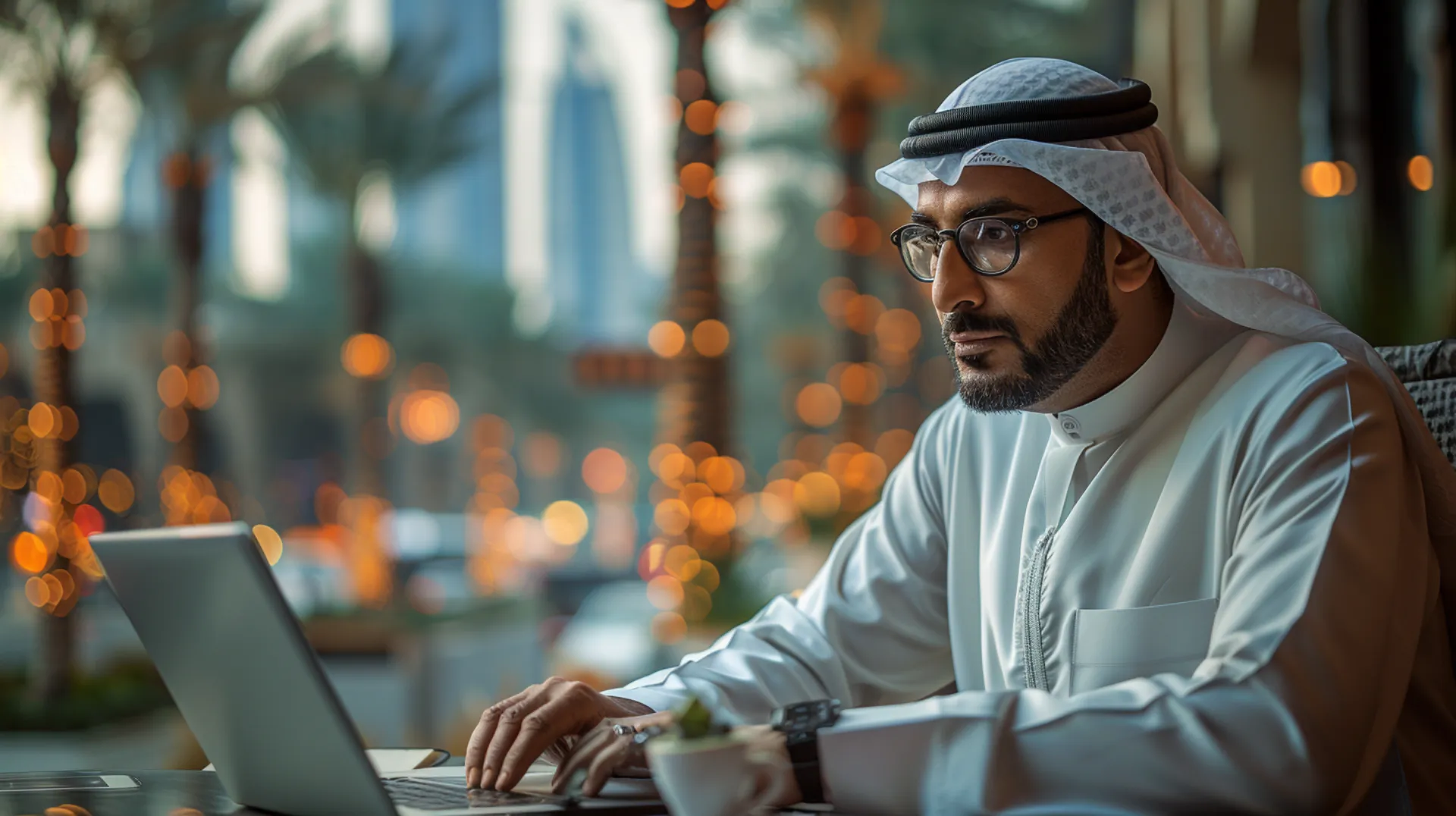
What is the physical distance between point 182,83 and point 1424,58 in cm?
899

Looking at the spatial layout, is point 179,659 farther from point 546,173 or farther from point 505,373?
point 546,173

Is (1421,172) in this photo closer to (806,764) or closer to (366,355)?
(806,764)

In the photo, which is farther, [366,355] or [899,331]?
[899,331]

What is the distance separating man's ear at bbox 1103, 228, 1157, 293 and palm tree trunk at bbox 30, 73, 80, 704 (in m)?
8.11

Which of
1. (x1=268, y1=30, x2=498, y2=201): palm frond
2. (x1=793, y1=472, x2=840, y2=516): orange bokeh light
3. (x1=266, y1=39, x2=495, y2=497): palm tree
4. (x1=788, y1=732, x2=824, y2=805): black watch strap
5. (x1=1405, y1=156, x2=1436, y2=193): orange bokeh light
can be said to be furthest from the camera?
(x1=793, y1=472, x2=840, y2=516): orange bokeh light

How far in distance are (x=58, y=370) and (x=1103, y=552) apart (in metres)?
8.34

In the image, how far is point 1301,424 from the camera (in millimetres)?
1494

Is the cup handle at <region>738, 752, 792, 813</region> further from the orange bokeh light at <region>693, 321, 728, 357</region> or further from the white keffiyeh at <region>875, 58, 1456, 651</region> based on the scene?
the orange bokeh light at <region>693, 321, 728, 357</region>

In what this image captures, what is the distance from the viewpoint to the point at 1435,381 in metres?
1.78

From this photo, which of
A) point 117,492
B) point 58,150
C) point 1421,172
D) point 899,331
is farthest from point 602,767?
point 117,492

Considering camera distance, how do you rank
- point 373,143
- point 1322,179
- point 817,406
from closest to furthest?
point 1322,179, point 373,143, point 817,406

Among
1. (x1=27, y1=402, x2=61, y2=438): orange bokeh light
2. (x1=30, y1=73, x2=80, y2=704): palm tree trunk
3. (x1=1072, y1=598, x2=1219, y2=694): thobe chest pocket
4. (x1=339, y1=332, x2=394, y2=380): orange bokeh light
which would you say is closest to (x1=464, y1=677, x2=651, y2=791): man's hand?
(x1=1072, y1=598, x2=1219, y2=694): thobe chest pocket

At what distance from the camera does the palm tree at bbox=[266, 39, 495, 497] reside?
46.9ft

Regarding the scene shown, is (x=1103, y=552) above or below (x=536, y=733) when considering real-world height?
above
